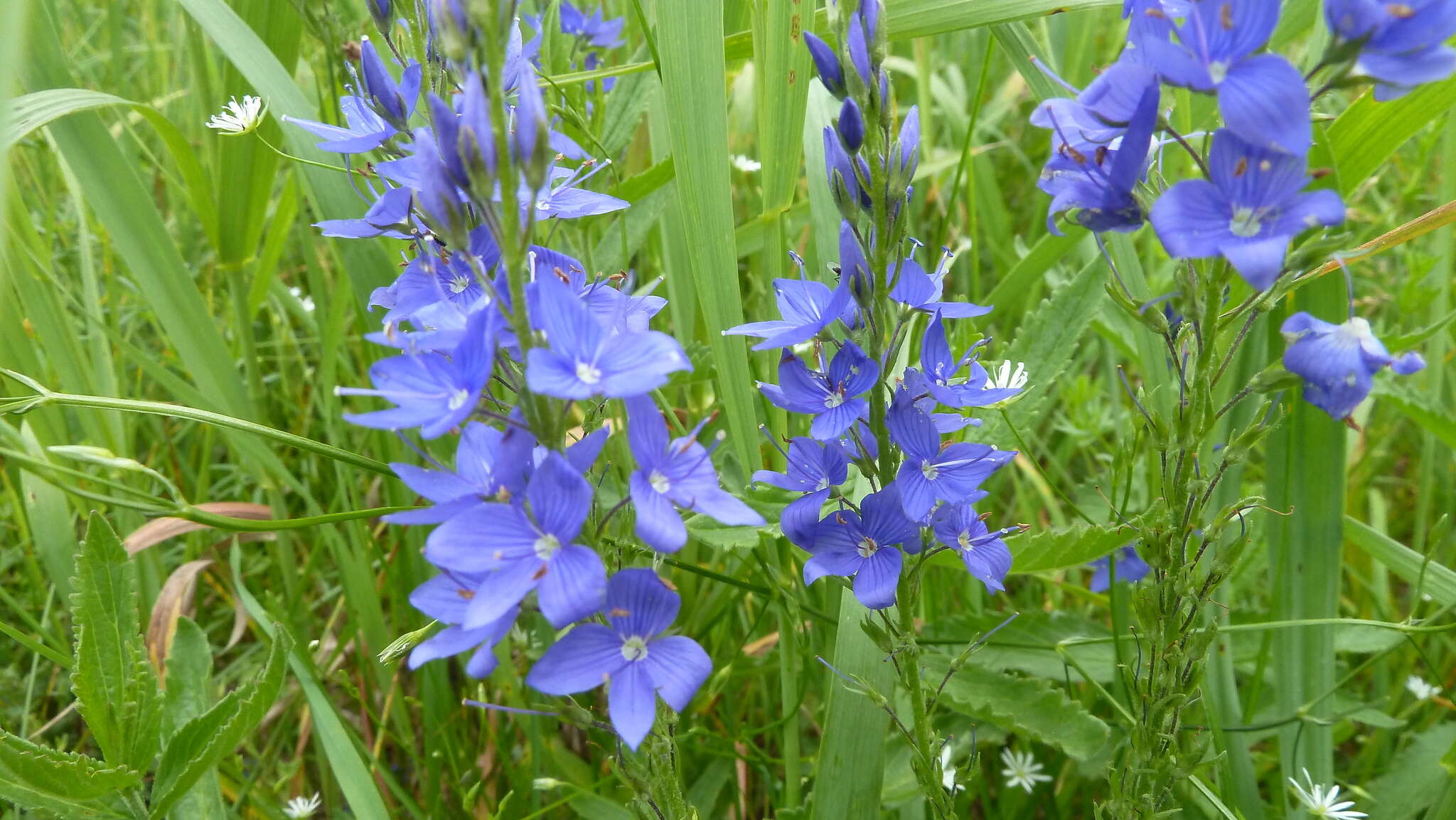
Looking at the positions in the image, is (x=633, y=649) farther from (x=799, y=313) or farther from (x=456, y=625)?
(x=799, y=313)

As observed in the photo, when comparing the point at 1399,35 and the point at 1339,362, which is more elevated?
the point at 1399,35

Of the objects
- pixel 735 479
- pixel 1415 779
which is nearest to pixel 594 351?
pixel 735 479

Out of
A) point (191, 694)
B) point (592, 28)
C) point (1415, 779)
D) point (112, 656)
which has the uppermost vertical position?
point (592, 28)

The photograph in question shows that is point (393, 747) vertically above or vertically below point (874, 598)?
below

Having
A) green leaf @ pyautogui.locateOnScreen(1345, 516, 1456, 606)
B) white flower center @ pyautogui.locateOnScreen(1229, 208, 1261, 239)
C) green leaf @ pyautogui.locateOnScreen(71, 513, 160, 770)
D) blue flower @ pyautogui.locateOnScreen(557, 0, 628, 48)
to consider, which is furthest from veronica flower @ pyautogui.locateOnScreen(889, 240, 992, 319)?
blue flower @ pyautogui.locateOnScreen(557, 0, 628, 48)

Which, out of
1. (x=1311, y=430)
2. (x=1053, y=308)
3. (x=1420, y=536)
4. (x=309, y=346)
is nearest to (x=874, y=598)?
(x=1053, y=308)

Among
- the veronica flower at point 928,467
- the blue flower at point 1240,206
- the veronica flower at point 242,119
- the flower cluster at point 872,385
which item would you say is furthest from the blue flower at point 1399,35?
the veronica flower at point 242,119

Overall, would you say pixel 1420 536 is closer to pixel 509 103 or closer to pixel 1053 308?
pixel 1053 308
